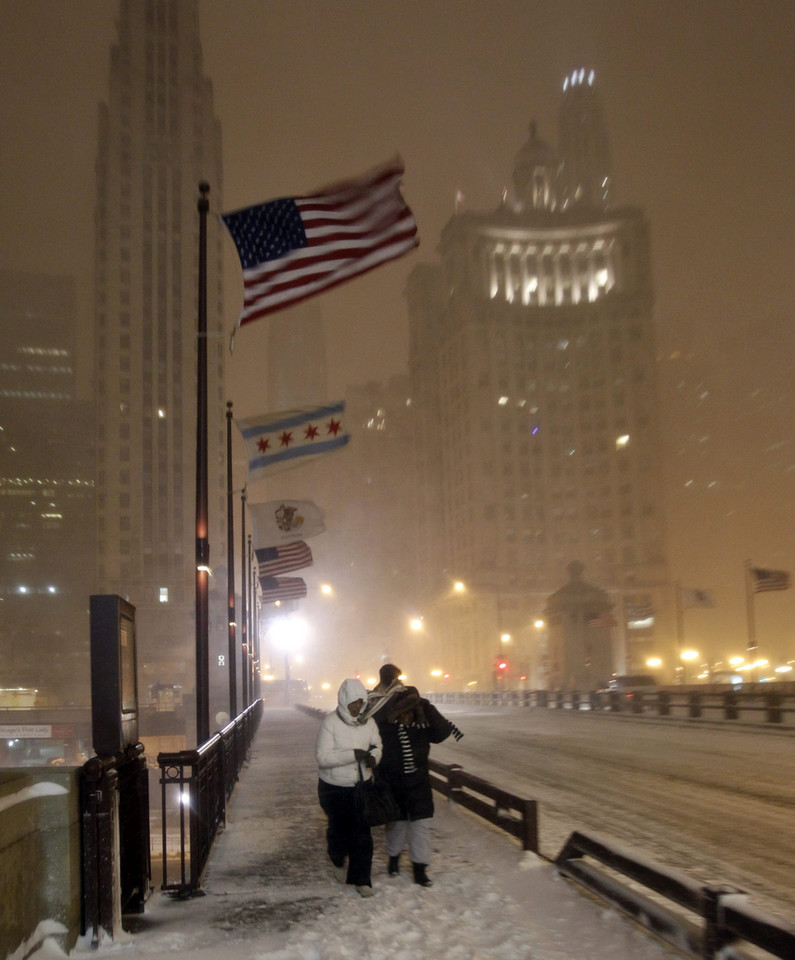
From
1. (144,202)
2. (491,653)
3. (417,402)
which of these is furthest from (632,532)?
(144,202)

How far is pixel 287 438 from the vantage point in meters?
21.5

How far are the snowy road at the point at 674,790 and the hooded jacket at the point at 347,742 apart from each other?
2.83 m

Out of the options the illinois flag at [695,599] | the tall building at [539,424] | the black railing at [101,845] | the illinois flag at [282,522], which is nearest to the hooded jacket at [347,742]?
the black railing at [101,845]

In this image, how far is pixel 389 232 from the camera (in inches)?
558

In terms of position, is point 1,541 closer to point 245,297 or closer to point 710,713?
point 710,713

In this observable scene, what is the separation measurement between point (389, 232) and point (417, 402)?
14402 centimetres

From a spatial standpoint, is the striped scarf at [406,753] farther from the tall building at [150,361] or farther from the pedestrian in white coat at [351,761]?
the tall building at [150,361]

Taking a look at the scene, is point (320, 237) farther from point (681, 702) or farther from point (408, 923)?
point (681, 702)

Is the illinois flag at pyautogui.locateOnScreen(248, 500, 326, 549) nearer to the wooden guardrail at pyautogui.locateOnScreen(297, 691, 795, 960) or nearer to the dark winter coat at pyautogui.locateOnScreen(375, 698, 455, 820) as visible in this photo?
the wooden guardrail at pyautogui.locateOnScreen(297, 691, 795, 960)

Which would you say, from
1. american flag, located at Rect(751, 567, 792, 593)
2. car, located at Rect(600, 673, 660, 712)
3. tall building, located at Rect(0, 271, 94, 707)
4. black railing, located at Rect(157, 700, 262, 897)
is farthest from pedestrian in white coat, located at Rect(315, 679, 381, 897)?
tall building, located at Rect(0, 271, 94, 707)

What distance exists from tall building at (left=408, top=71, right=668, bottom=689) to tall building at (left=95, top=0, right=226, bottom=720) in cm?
3151

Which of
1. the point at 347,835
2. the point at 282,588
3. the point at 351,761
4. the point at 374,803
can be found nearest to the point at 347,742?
the point at 351,761

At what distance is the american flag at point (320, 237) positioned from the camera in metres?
14.1

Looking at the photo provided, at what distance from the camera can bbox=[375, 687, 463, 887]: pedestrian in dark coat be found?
8383 millimetres
